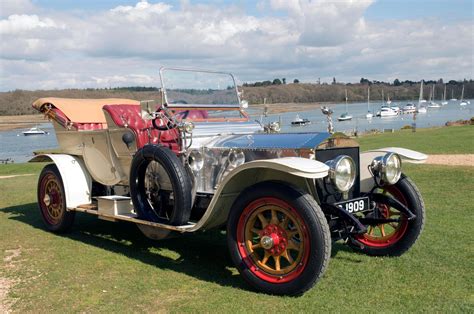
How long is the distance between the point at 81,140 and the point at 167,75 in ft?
5.37

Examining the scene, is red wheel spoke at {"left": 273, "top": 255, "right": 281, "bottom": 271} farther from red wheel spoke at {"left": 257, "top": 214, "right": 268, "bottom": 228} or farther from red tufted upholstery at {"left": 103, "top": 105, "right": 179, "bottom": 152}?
red tufted upholstery at {"left": 103, "top": 105, "right": 179, "bottom": 152}

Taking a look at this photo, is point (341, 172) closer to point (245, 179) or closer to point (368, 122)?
point (245, 179)

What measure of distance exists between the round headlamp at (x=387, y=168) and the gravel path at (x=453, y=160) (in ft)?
30.3

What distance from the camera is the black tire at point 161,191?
5.18m

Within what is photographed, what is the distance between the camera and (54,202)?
7.20 meters

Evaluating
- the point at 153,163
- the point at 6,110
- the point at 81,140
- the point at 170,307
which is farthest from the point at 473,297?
the point at 6,110

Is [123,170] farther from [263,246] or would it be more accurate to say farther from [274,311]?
[274,311]

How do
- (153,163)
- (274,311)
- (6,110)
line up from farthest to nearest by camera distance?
(6,110)
(153,163)
(274,311)

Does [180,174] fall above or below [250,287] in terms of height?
above

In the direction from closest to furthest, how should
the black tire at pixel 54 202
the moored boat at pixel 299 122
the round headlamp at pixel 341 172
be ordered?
the round headlamp at pixel 341 172 → the black tire at pixel 54 202 → the moored boat at pixel 299 122

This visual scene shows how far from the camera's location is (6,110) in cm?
6931

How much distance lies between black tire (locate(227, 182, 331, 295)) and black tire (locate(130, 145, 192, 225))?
700mm

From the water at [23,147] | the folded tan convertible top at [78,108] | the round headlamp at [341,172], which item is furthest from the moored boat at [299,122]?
the round headlamp at [341,172]

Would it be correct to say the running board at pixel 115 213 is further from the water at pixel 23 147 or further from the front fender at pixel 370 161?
the water at pixel 23 147
